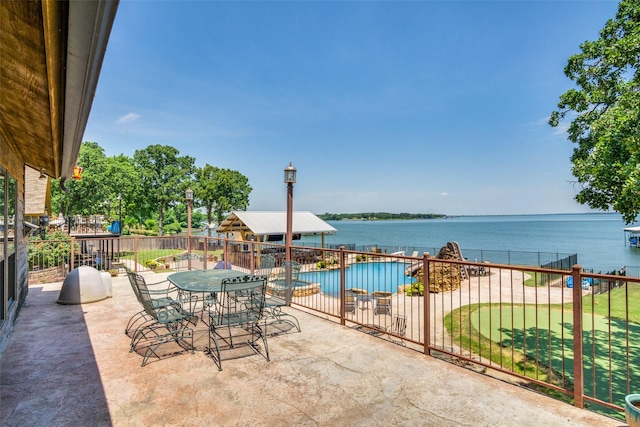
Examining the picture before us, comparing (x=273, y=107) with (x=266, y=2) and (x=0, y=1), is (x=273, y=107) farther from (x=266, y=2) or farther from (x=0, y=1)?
(x=0, y=1)

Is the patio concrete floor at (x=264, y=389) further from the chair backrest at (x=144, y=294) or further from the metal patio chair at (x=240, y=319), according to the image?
the chair backrest at (x=144, y=294)

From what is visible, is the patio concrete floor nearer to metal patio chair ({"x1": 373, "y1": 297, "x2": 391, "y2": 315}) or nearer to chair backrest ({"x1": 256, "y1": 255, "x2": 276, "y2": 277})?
chair backrest ({"x1": 256, "y1": 255, "x2": 276, "y2": 277})

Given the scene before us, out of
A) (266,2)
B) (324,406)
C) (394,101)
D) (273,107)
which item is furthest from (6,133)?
(394,101)

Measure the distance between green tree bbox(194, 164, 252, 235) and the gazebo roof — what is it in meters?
11.8

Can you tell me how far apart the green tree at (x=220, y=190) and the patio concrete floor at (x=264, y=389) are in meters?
29.4

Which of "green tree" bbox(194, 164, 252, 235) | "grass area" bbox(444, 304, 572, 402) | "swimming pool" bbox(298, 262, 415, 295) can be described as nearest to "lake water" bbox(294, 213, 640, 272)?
"swimming pool" bbox(298, 262, 415, 295)

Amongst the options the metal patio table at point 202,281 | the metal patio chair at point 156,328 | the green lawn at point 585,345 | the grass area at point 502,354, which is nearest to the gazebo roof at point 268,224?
the green lawn at point 585,345

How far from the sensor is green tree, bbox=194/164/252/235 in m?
32.4

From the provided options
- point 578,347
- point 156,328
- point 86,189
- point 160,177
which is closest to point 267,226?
point 86,189

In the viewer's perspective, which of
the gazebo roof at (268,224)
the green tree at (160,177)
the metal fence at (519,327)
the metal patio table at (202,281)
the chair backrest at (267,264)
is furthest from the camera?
the green tree at (160,177)

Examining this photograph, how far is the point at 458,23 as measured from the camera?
11367 millimetres

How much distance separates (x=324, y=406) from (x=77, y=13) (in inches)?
110

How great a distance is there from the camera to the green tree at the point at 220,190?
106ft

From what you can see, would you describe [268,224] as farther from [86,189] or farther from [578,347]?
[578,347]
